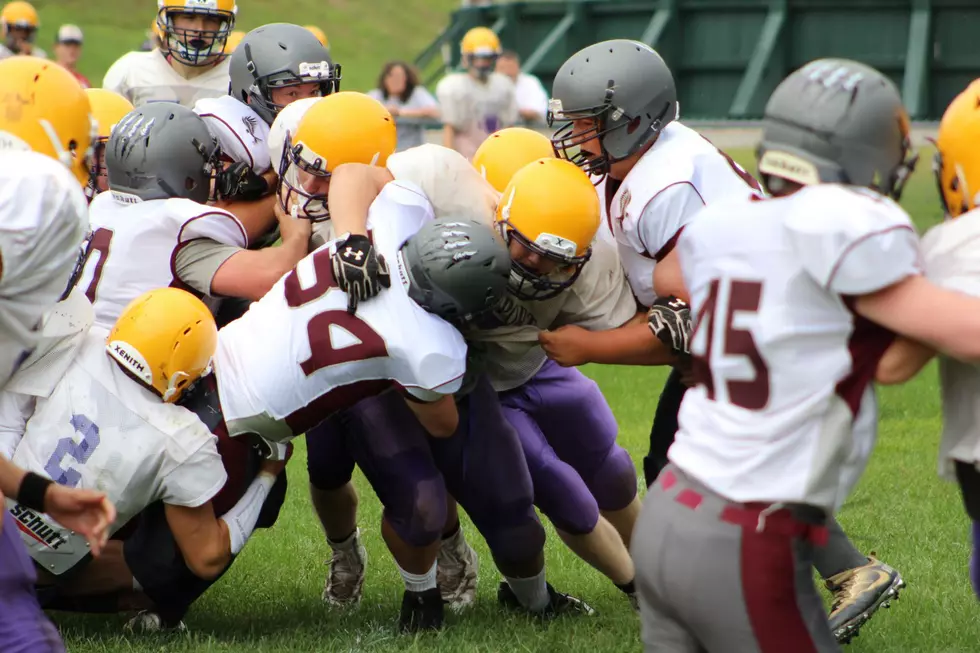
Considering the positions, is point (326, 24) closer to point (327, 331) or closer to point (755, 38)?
point (755, 38)

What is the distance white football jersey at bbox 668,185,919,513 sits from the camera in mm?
2266

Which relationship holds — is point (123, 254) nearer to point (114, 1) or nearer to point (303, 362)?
point (303, 362)

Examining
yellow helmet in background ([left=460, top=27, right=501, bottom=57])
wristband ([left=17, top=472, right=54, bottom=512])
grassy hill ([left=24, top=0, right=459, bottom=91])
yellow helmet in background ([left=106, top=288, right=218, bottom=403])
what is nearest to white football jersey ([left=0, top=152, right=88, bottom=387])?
wristband ([left=17, top=472, right=54, bottom=512])

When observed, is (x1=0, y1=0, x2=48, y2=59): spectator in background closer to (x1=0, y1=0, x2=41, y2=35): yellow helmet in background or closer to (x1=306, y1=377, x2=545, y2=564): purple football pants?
(x1=0, y1=0, x2=41, y2=35): yellow helmet in background

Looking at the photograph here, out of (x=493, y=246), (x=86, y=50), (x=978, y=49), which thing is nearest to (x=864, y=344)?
(x=493, y=246)

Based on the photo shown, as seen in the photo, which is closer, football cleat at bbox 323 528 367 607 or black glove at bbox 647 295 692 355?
black glove at bbox 647 295 692 355

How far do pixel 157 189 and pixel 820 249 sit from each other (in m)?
2.39

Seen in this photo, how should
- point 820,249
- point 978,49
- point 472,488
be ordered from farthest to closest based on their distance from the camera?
point 978,49 < point 472,488 < point 820,249

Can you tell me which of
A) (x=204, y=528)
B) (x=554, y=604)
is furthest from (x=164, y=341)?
(x=554, y=604)

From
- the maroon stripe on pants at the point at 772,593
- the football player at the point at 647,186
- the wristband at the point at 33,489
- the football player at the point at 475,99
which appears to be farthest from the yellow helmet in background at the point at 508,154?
the football player at the point at 475,99

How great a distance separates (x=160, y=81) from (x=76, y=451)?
10.1 ft

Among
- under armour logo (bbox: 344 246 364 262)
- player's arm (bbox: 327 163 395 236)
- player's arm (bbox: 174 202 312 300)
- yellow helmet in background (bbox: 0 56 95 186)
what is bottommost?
player's arm (bbox: 174 202 312 300)

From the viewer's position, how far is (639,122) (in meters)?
3.89

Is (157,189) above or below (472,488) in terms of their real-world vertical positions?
above
